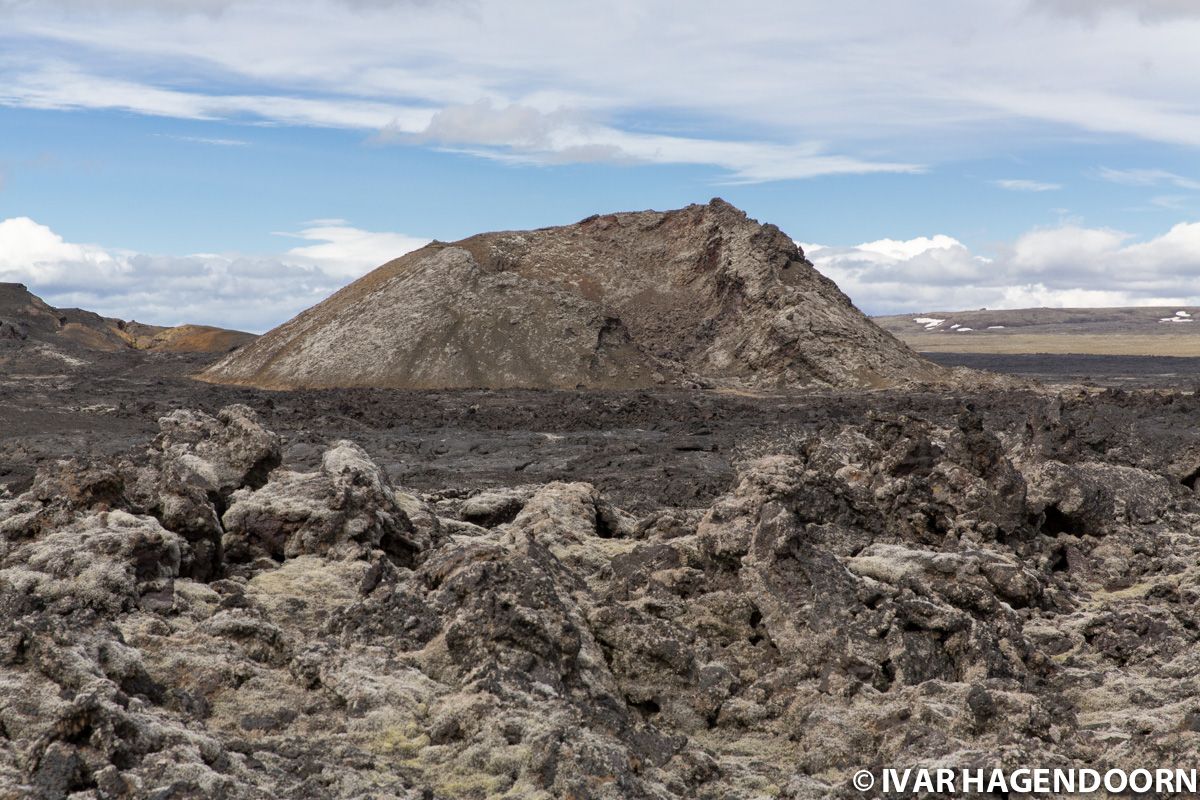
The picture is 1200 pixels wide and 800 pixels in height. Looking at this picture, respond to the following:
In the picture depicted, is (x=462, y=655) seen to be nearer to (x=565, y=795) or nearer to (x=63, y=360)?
(x=565, y=795)

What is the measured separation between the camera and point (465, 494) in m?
19.5

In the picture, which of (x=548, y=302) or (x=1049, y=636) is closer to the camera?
(x=1049, y=636)

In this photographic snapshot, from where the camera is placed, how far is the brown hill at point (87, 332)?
3123 inches

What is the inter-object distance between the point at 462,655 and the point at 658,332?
49.2 m

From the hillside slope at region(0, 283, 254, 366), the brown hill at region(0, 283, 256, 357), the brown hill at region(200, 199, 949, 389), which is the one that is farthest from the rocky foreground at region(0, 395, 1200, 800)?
the brown hill at region(0, 283, 256, 357)

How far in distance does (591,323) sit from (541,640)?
4103cm

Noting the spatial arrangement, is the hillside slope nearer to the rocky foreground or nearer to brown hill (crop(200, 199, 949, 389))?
brown hill (crop(200, 199, 949, 389))

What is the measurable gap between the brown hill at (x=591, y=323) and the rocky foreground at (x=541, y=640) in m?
32.6

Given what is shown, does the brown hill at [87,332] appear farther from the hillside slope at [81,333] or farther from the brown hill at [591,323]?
the brown hill at [591,323]

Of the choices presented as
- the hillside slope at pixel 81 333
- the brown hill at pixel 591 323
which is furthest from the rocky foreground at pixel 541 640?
the hillside slope at pixel 81 333

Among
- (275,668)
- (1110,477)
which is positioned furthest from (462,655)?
(1110,477)

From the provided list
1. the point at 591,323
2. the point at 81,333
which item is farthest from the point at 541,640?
the point at 81,333

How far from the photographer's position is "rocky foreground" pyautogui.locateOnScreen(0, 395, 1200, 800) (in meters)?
7.73

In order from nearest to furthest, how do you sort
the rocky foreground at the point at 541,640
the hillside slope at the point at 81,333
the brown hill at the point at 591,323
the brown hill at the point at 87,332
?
the rocky foreground at the point at 541,640 → the brown hill at the point at 591,323 → the hillside slope at the point at 81,333 → the brown hill at the point at 87,332
